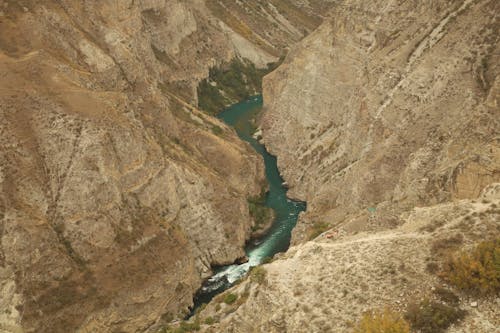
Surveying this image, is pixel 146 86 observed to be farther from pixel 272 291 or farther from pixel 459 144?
pixel 272 291

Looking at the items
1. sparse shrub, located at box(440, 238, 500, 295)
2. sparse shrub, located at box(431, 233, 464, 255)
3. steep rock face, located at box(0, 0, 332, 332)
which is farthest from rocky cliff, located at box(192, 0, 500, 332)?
steep rock face, located at box(0, 0, 332, 332)

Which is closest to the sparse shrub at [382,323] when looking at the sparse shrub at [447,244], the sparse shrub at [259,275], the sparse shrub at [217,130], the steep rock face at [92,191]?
the sparse shrub at [447,244]

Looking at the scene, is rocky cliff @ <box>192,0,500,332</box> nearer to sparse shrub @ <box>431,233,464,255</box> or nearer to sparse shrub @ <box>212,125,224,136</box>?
sparse shrub @ <box>431,233,464,255</box>

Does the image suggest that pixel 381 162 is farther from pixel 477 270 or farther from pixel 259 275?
pixel 477 270

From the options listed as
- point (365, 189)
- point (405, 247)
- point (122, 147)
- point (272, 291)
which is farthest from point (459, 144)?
point (122, 147)

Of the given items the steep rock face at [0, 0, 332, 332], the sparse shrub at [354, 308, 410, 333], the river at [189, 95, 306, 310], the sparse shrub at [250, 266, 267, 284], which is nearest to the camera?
the sparse shrub at [354, 308, 410, 333]

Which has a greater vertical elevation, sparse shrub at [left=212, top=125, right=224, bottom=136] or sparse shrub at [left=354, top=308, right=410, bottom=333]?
sparse shrub at [left=212, top=125, right=224, bottom=136]
